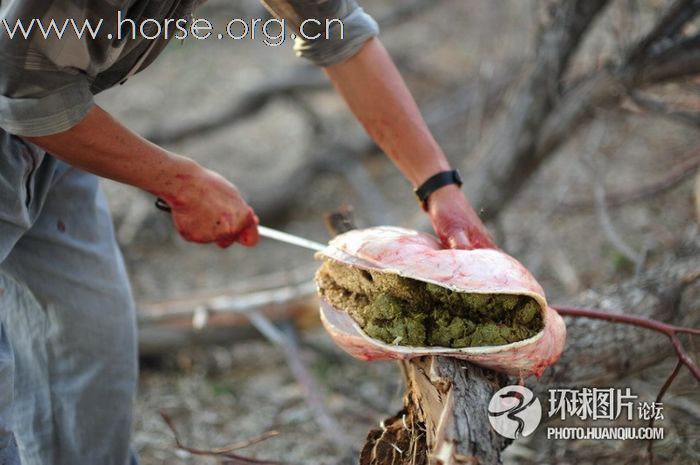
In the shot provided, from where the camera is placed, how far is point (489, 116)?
4.46m

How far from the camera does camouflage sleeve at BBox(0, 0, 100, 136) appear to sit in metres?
1.32

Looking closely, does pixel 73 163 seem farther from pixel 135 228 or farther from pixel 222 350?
pixel 135 228

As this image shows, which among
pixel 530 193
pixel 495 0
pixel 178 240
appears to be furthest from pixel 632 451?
pixel 495 0

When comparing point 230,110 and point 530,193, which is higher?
point 230,110

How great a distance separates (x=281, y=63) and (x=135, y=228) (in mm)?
2620

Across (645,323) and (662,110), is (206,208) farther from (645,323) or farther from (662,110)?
(662,110)

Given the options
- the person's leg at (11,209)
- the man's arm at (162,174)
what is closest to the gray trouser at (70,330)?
the person's leg at (11,209)

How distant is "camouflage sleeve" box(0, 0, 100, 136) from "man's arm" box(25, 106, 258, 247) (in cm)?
3

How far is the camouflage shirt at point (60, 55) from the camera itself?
4.34 feet

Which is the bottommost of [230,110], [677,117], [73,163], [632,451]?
[632,451]

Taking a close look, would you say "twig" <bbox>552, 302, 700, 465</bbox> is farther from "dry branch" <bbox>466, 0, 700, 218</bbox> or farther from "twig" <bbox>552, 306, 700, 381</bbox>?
"dry branch" <bbox>466, 0, 700, 218</bbox>

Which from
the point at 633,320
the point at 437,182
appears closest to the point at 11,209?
the point at 437,182

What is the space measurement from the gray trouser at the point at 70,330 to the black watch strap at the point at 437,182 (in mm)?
718

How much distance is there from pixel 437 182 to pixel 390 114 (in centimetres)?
19
